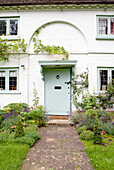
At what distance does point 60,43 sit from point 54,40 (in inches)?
13.6

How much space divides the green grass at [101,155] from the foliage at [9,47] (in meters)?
5.13

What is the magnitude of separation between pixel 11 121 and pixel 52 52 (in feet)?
12.3

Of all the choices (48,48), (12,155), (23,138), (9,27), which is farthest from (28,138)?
(9,27)

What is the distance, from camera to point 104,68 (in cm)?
618

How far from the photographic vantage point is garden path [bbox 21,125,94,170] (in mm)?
2654

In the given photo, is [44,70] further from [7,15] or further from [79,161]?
[79,161]

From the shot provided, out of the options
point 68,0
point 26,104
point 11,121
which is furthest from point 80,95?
point 68,0

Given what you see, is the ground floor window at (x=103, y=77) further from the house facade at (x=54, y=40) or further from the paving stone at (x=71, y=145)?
the paving stone at (x=71, y=145)

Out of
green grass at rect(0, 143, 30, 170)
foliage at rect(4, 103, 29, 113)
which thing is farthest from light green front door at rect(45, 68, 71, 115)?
green grass at rect(0, 143, 30, 170)

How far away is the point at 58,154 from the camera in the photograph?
3104 millimetres

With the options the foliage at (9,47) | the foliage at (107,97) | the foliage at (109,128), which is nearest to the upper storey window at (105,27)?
the foliage at (107,97)

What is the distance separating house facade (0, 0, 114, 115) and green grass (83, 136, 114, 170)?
2.85 metres

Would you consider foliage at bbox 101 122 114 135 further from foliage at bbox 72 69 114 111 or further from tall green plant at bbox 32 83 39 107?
tall green plant at bbox 32 83 39 107

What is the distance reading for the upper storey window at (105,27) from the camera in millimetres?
6207
